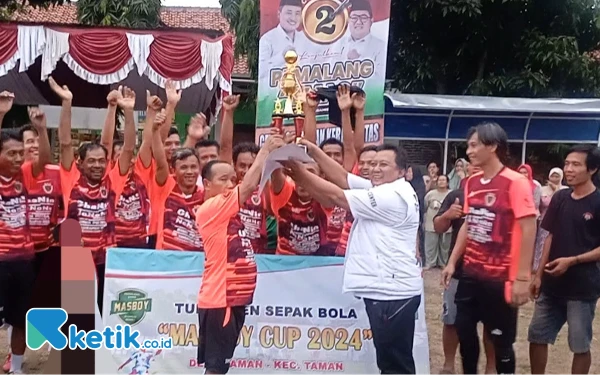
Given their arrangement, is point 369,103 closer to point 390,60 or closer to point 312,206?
point 312,206

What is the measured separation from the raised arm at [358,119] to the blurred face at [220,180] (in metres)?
1.21

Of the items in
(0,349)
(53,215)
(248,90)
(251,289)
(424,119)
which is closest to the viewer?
(251,289)

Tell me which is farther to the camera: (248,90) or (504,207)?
(248,90)

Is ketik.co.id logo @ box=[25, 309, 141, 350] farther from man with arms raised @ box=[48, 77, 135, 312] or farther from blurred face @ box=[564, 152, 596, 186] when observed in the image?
blurred face @ box=[564, 152, 596, 186]

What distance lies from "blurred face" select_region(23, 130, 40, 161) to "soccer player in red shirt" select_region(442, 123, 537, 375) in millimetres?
3009

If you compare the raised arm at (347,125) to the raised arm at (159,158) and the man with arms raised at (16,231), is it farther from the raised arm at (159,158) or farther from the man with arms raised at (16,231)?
the man with arms raised at (16,231)

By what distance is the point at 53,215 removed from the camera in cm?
570

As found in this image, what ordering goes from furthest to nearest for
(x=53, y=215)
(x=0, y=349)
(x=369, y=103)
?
1. (x=369, y=103)
2. (x=0, y=349)
3. (x=53, y=215)

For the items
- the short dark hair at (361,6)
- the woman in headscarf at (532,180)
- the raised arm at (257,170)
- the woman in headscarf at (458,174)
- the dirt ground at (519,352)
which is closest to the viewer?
the raised arm at (257,170)

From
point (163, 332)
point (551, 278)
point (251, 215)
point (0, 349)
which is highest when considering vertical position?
point (251, 215)

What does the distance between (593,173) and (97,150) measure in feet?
11.2

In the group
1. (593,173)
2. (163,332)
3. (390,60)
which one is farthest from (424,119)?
(163,332)

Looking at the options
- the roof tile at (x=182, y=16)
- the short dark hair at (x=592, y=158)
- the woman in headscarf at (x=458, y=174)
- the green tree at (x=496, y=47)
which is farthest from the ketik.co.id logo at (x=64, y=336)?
the roof tile at (x=182, y=16)

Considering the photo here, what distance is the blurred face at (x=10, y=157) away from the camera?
17.7 feet
